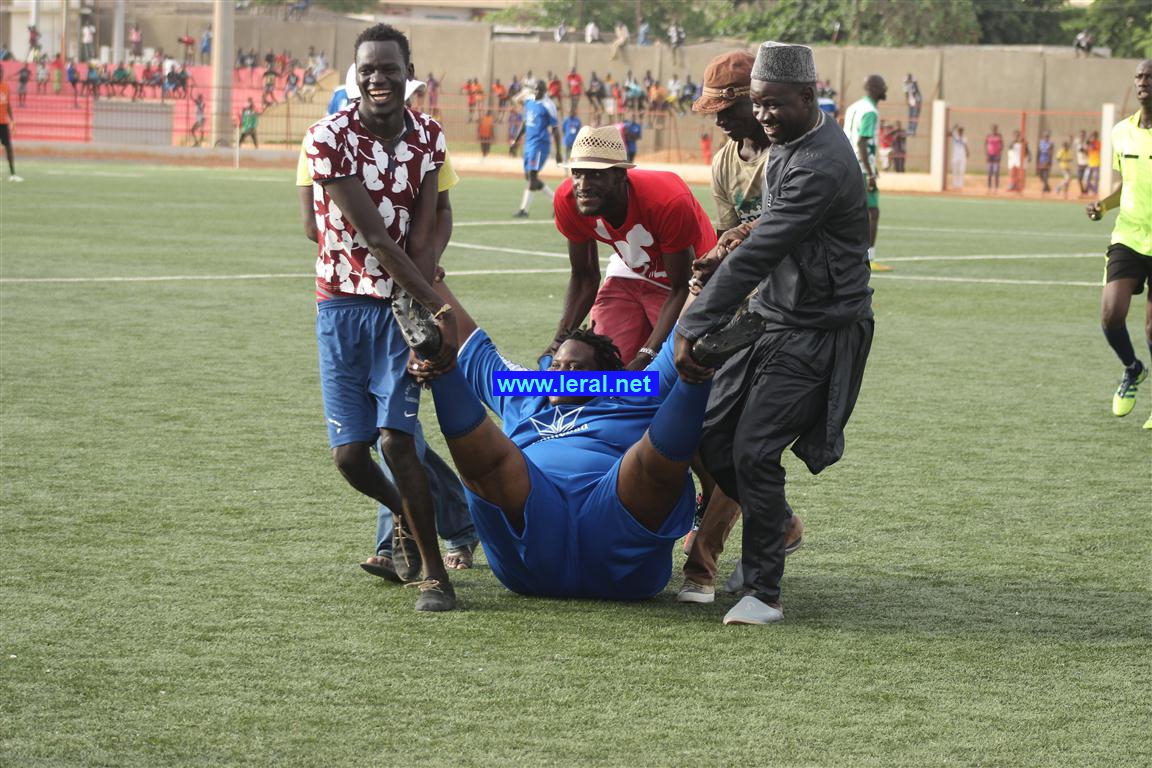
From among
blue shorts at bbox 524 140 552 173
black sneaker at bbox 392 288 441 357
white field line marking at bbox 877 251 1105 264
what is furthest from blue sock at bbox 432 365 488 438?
blue shorts at bbox 524 140 552 173

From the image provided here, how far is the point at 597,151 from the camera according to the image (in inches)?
255

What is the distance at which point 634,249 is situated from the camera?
711cm

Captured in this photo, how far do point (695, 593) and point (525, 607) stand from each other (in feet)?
2.05

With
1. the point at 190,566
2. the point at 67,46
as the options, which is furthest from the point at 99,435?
the point at 67,46

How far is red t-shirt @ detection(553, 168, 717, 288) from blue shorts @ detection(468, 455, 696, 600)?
1301mm

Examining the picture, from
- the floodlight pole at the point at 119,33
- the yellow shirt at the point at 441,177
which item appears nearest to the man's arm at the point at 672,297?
the yellow shirt at the point at 441,177

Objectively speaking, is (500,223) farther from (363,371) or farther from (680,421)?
(680,421)

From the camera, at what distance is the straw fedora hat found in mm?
6445

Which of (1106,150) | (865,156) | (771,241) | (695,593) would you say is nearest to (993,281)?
(865,156)

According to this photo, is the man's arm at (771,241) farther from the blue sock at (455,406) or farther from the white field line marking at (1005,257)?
the white field line marking at (1005,257)

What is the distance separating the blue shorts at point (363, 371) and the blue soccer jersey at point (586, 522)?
0.42 meters

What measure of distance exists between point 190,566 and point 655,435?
1.91 metres

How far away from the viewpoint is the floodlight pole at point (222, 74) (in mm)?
52656

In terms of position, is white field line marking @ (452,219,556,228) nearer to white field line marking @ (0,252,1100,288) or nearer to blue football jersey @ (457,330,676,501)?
white field line marking @ (0,252,1100,288)
